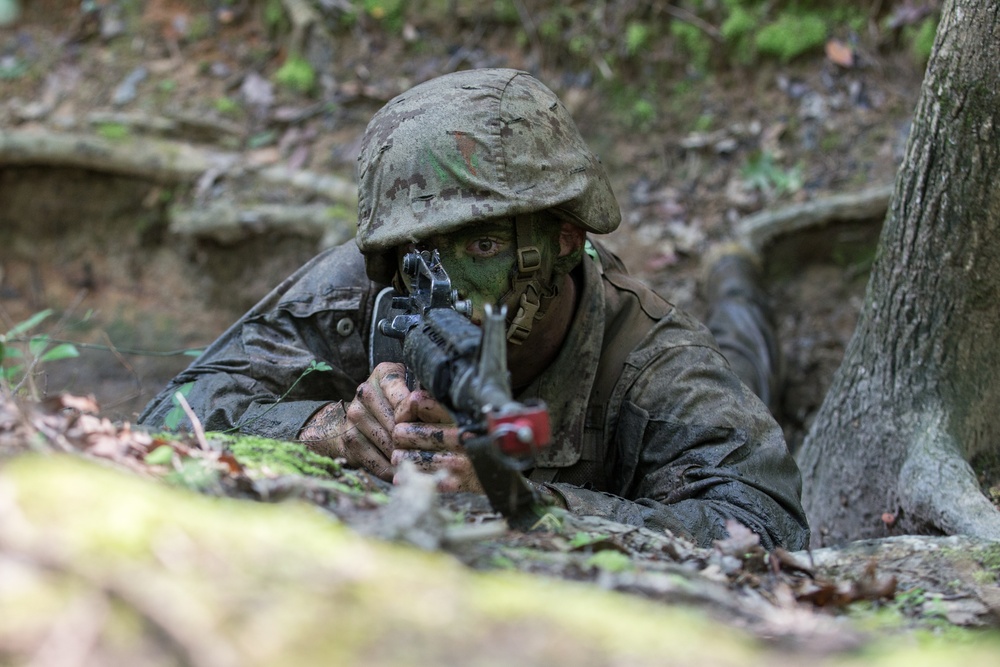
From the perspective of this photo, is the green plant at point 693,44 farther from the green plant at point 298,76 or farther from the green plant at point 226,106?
the green plant at point 226,106

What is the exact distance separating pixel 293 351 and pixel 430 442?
3.69 feet

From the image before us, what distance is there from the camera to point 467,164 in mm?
3057

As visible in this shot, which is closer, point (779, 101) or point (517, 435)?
point (517, 435)

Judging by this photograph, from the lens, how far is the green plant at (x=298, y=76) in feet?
24.8

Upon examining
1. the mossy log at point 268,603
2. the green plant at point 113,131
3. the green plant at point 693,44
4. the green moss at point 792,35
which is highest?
the green moss at point 792,35

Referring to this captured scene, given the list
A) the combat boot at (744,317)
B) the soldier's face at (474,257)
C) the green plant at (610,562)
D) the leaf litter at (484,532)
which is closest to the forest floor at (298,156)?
the combat boot at (744,317)

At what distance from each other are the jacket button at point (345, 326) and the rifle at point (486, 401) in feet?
3.93

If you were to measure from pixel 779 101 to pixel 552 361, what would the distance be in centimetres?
394

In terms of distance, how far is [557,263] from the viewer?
3.34m

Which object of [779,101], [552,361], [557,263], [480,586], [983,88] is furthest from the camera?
[779,101]

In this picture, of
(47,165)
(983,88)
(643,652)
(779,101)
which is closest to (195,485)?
(643,652)

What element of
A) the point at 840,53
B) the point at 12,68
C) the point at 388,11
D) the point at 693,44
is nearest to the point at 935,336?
the point at 840,53

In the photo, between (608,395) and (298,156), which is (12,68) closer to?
(298,156)

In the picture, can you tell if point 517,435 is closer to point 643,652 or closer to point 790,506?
point 643,652
